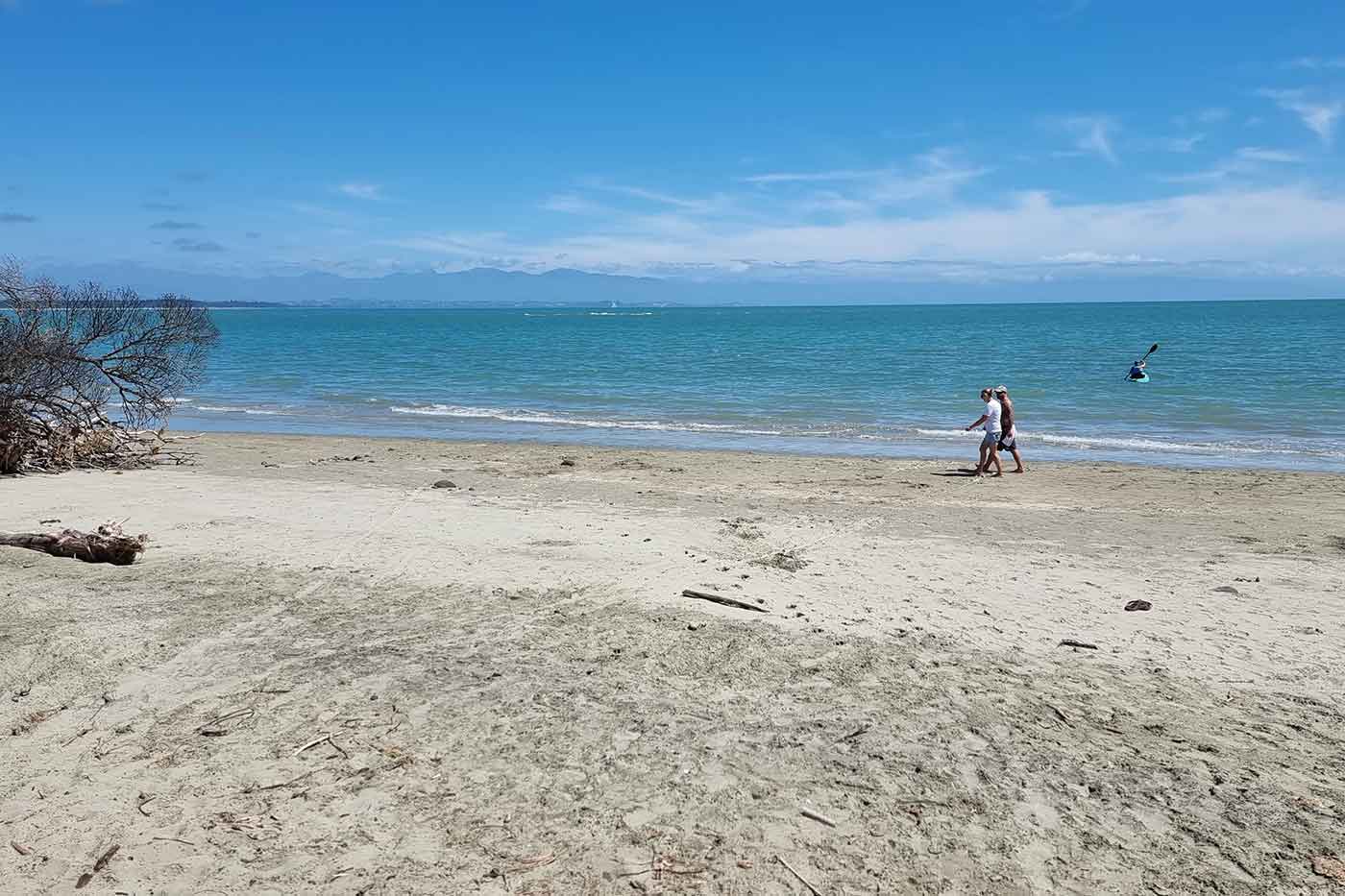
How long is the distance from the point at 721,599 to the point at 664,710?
207cm

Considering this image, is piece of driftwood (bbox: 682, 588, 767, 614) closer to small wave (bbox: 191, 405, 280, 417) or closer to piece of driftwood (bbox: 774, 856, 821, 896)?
piece of driftwood (bbox: 774, 856, 821, 896)

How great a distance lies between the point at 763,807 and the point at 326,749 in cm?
207

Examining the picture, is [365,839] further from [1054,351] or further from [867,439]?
[1054,351]

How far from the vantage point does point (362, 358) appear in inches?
1921

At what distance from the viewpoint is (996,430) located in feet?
48.9

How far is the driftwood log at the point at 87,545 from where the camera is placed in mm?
8117

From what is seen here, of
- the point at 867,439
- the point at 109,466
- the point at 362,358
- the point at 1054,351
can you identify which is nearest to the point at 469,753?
the point at 109,466

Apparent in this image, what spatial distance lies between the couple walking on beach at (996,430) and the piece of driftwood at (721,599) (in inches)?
337

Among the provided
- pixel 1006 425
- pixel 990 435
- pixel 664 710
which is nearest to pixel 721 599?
pixel 664 710

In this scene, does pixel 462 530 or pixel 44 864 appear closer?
pixel 44 864

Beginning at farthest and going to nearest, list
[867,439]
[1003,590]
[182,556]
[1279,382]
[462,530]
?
[1279,382], [867,439], [462,530], [182,556], [1003,590]

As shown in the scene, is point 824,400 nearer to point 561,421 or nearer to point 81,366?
point 561,421

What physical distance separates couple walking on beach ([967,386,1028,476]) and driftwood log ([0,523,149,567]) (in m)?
11.0

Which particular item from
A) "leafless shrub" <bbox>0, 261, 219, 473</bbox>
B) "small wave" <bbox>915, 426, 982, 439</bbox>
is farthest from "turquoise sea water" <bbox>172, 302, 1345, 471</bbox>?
"leafless shrub" <bbox>0, 261, 219, 473</bbox>
